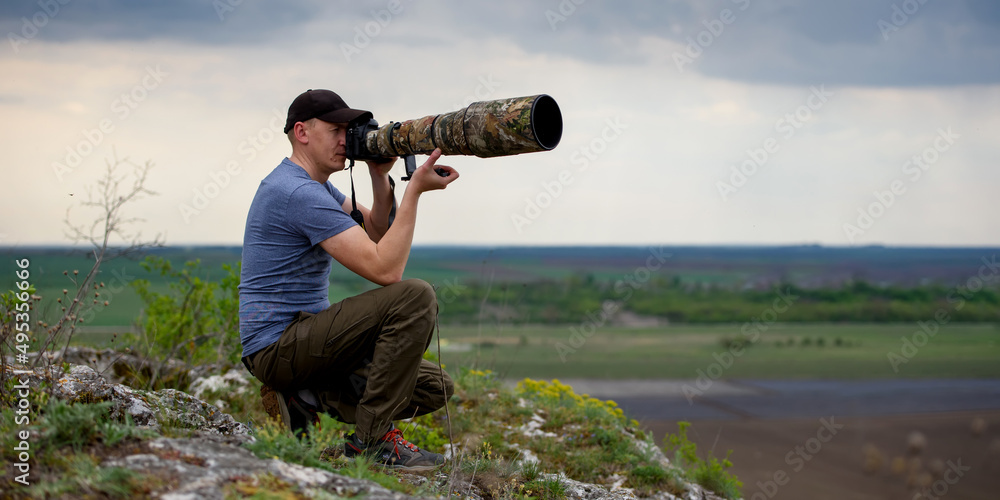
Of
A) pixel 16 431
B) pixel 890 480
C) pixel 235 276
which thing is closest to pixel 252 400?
pixel 235 276

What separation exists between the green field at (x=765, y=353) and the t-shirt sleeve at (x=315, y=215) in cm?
2494

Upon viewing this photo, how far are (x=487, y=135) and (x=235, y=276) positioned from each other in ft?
13.3

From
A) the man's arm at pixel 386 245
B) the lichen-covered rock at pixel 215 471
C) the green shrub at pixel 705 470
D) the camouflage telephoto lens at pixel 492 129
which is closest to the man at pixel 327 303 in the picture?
the man's arm at pixel 386 245

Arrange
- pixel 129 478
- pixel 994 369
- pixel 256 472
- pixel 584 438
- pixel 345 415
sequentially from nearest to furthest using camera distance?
pixel 129 478 → pixel 256 472 → pixel 345 415 → pixel 584 438 → pixel 994 369

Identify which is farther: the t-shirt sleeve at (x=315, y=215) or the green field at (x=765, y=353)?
the green field at (x=765, y=353)

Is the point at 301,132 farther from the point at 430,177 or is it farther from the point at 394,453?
the point at 394,453

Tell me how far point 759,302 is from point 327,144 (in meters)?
85.0

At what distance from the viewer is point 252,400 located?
606 centimetres

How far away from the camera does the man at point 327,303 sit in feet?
12.4

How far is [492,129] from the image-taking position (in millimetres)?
3496

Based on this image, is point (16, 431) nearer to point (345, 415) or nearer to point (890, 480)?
point (345, 415)

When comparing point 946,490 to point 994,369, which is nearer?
point 946,490

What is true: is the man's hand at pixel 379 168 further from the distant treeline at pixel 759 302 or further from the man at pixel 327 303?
the distant treeline at pixel 759 302

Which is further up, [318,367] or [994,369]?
[318,367]
